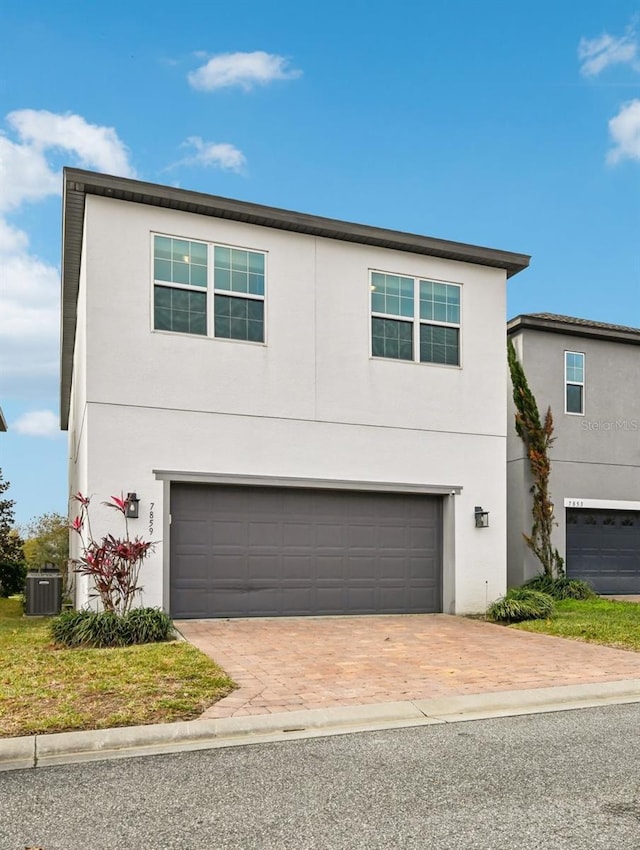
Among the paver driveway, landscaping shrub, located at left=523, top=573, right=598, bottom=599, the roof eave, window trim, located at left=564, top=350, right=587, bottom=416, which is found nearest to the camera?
the paver driveway

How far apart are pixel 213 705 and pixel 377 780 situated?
7.50ft

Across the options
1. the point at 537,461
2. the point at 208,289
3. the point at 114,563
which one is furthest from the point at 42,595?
the point at 537,461

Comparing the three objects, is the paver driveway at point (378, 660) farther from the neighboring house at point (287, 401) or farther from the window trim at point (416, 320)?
the window trim at point (416, 320)

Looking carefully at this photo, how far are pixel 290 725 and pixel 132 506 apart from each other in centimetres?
629

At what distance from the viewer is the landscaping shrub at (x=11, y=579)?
21.9m

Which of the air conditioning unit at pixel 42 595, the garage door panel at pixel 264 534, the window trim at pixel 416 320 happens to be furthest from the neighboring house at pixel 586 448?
the air conditioning unit at pixel 42 595

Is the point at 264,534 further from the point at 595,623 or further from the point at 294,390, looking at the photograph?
the point at 595,623

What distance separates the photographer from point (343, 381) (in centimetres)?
1384

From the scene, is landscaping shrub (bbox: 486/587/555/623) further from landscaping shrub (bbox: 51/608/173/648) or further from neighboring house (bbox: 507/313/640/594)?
landscaping shrub (bbox: 51/608/173/648)

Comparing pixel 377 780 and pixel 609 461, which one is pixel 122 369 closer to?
pixel 377 780

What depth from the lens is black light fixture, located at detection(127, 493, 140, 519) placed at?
12.0m

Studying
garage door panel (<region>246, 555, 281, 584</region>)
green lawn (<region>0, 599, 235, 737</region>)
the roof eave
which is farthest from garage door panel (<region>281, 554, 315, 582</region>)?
the roof eave

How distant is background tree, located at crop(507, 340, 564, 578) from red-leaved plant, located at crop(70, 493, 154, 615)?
919 centimetres

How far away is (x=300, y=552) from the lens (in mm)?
13445
